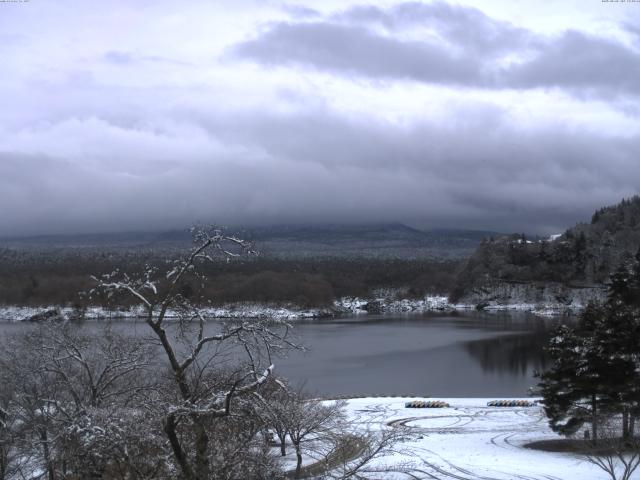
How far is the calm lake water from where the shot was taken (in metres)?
41.8

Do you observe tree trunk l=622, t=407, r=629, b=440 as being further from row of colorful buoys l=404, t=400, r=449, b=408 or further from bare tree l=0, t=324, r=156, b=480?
row of colorful buoys l=404, t=400, r=449, b=408

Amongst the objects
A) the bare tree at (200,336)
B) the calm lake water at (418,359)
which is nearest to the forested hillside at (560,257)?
the calm lake water at (418,359)

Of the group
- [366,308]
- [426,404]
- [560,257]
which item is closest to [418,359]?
[426,404]

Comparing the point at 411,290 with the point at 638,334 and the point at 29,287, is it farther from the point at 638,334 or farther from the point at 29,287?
the point at 638,334

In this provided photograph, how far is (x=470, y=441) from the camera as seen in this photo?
23.7 metres

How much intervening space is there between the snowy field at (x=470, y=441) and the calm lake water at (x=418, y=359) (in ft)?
18.0

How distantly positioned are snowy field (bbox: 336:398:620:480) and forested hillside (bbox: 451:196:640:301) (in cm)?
9091

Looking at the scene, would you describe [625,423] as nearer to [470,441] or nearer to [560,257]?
[470,441]

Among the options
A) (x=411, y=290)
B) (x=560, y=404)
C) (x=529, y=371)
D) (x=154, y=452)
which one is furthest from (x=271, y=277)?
(x=154, y=452)

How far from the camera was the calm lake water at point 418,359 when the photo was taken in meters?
41.8

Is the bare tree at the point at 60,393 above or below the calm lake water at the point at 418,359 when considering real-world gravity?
above

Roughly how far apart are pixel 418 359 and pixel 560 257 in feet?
256

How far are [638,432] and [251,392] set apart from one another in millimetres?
17057

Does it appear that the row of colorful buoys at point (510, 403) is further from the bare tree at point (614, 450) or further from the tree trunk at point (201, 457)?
the tree trunk at point (201, 457)
